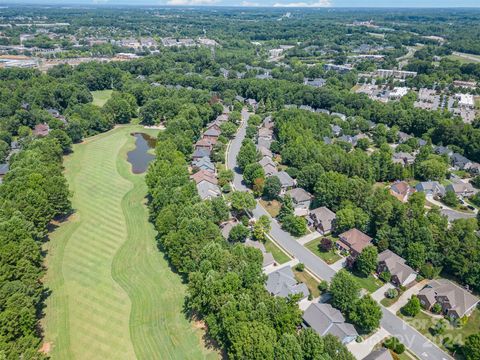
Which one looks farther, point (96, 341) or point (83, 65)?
point (83, 65)

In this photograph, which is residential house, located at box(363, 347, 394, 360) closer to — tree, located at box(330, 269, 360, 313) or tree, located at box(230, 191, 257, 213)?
tree, located at box(330, 269, 360, 313)

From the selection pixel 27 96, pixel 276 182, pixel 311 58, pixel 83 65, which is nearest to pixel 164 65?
→ pixel 83 65

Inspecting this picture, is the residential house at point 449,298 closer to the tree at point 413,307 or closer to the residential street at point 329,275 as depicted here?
the tree at point 413,307

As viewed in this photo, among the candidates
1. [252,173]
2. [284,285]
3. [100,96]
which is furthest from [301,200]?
[100,96]

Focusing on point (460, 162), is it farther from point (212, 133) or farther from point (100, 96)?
point (100, 96)

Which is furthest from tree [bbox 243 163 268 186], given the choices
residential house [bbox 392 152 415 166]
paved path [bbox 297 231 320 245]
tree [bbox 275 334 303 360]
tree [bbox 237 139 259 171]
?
tree [bbox 275 334 303 360]

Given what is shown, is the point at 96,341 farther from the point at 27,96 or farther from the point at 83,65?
the point at 83,65
